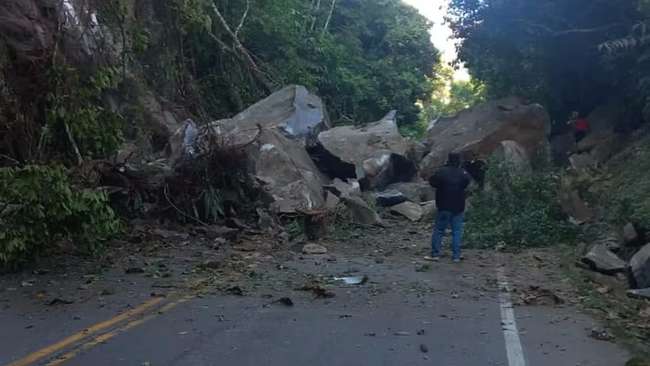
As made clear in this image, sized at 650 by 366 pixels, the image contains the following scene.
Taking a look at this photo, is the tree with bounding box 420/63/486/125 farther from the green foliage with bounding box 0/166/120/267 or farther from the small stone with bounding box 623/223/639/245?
the green foliage with bounding box 0/166/120/267

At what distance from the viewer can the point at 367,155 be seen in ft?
75.3

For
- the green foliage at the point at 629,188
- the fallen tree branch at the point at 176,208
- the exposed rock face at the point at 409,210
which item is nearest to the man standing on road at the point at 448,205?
the green foliage at the point at 629,188

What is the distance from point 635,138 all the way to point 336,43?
651 inches

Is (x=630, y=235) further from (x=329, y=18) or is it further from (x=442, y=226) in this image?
(x=329, y=18)

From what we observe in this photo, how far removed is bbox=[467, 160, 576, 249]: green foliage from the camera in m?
14.4

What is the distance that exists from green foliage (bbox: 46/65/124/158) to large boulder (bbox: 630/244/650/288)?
25.2ft

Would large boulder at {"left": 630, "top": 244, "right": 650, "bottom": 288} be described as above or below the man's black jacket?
below

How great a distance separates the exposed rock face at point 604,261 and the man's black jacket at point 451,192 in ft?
6.58

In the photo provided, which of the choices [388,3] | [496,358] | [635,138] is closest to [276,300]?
[496,358]

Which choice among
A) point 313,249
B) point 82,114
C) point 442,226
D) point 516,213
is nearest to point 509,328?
point 442,226

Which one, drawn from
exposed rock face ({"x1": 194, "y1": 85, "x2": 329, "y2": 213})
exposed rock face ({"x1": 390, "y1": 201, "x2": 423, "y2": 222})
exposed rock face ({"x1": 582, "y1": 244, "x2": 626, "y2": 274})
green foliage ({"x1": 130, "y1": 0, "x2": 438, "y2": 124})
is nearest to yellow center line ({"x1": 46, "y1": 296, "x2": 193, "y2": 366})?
exposed rock face ({"x1": 582, "y1": 244, "x2": 626, "y2": 274})

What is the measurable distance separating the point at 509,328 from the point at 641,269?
10.3 ft

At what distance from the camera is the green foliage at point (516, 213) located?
14.4 m

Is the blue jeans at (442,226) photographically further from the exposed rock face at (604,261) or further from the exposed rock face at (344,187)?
the exposed rock face at (344,187)
